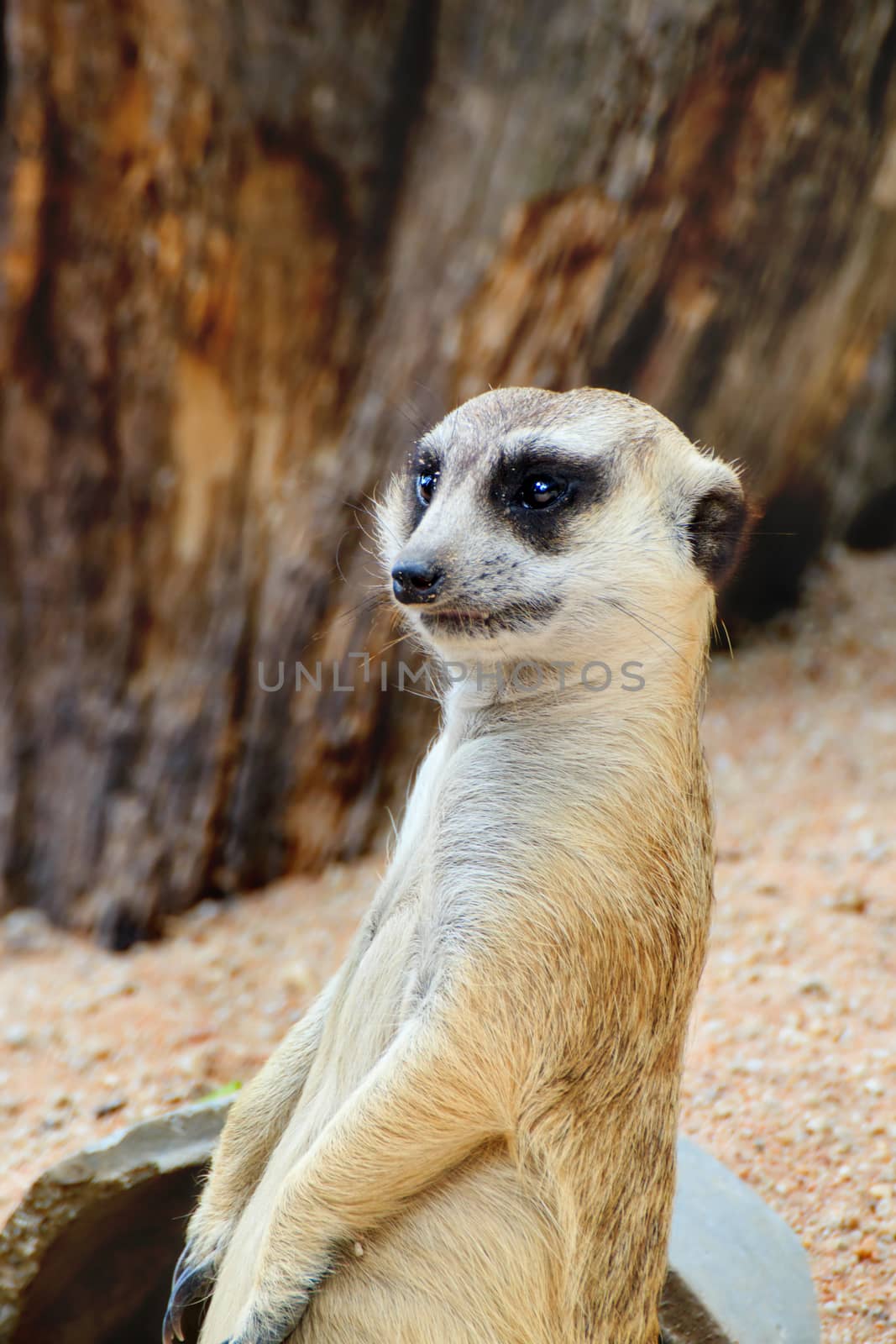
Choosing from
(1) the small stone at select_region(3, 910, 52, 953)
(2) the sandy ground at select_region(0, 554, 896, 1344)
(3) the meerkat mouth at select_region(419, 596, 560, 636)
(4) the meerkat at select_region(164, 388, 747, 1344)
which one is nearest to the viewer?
(4) the meerkat at select_region(164, 388, 747, 1344)

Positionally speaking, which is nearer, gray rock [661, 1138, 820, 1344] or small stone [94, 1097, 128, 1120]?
gray rock [661, 1138, 820, 1344]

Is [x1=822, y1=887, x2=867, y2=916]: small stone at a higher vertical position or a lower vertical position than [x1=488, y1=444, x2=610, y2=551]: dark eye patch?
lower

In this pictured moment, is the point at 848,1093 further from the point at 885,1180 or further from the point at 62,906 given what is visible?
the point at 62,906

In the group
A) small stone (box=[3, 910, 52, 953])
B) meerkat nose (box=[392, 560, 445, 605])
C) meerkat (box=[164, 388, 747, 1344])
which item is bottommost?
small stone (box=[3, 910, 52, 953])

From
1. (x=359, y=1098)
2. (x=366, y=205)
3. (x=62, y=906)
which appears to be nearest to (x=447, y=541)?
(x=359, y=1098)

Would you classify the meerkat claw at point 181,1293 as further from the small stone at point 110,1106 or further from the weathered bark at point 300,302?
the weathered bark at point 300,302

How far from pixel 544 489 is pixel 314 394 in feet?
6.81

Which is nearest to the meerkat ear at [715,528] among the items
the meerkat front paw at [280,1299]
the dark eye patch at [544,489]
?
the dark eye patch at [544,489]

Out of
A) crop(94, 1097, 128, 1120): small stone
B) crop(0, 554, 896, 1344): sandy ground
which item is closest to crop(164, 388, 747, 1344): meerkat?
crop(0, 554, 896, 1344): sandy ground

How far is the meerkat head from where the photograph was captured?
177cm

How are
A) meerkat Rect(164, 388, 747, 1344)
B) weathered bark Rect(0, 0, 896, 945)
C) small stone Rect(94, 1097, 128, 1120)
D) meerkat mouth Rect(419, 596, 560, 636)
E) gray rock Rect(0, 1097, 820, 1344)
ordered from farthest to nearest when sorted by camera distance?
weathered bark Rect(0, 0, 896, 945) → small stone Rect(94, 1097, 128, 1120) → gray rock Rect(0, 1097, 820, 1344) → meerkat mouth Rect(419, 596, 560, 636) → meerkat Rect(164, 388, 747, 1344)

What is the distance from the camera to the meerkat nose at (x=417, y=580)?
5.64 ft

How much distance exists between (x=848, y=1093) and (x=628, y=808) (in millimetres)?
1286

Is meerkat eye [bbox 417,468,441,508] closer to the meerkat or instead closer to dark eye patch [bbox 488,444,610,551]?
the meerkat
